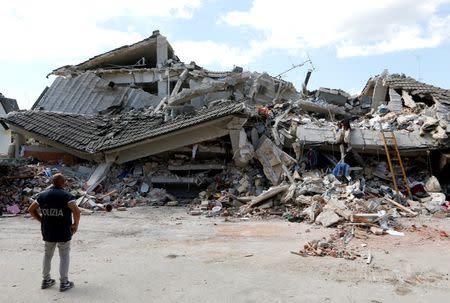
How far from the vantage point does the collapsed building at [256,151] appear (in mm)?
11500

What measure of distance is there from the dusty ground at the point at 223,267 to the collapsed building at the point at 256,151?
208cm

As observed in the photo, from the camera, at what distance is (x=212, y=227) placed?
9.46 metres

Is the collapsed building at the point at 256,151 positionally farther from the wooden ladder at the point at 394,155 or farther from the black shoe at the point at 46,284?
the black shoe at the point at 46,284

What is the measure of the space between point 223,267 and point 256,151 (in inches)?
269

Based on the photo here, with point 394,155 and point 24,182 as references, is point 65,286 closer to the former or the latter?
point 24,182

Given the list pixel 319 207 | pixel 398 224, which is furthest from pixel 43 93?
pixel 398 224

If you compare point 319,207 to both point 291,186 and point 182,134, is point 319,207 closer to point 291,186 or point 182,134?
point 291,186

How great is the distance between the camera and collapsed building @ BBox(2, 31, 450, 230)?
453 inches

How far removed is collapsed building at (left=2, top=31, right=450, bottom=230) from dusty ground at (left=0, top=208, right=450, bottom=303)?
2.08 meters

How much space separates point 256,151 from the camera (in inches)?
504

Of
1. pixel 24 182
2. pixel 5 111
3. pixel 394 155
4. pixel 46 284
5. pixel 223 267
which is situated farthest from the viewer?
pixel 5 111

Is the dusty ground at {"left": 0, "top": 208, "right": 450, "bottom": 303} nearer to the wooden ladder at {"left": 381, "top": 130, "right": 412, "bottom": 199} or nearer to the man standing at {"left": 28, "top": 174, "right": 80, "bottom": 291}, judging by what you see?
the man standing at {"left": 28, "top": 174, "right": 80, "bottom": 291}

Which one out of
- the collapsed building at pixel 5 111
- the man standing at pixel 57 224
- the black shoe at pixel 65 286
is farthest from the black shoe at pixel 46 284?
the collapsed building at pixel 5 111

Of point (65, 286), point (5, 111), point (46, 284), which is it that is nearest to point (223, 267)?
point (65, 286)
